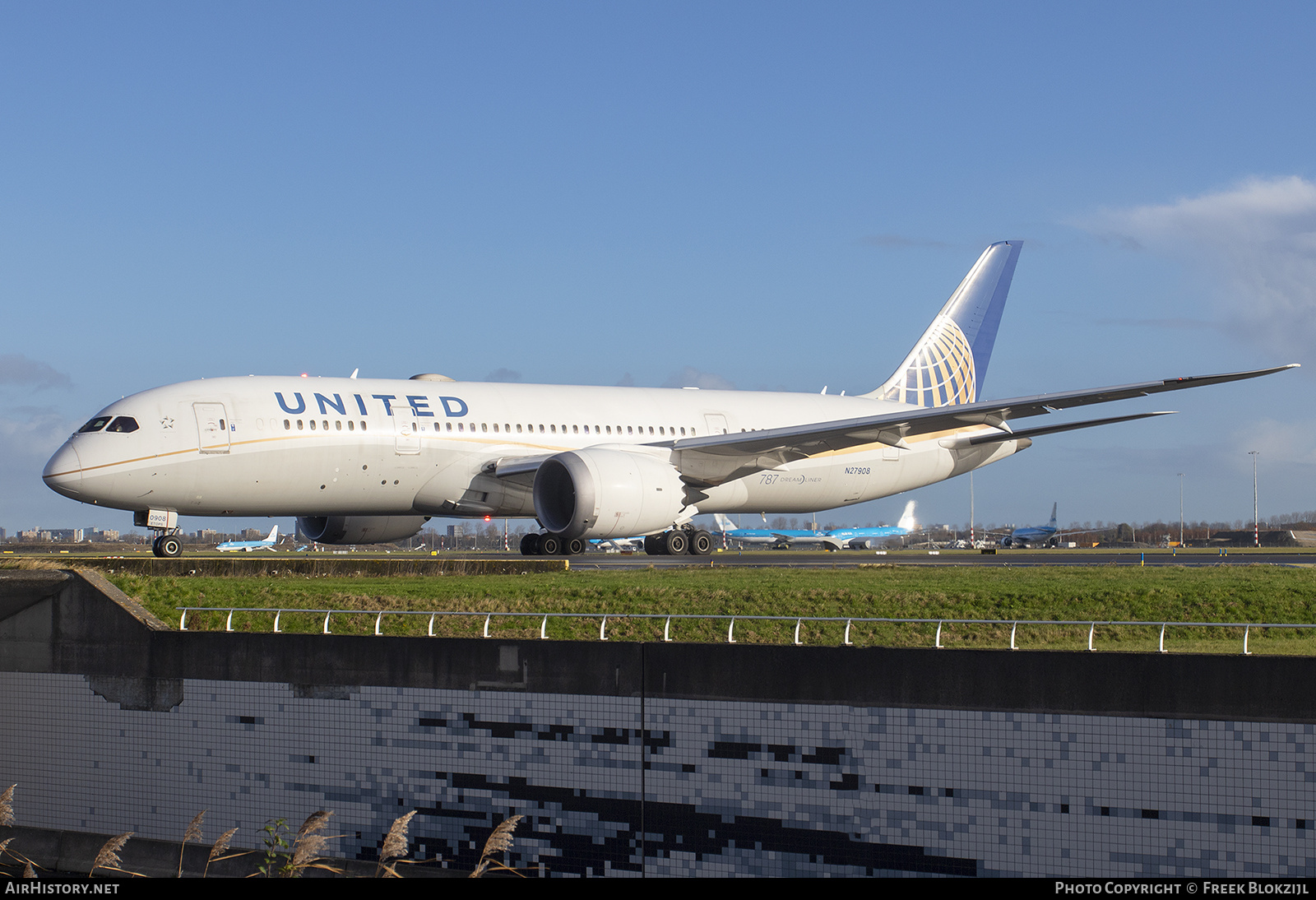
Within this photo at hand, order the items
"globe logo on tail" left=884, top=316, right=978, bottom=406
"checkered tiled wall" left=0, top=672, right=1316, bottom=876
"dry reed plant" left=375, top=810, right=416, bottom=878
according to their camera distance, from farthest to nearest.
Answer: "globe logo on tail" left=884, top=316, right=978, bottom=406, "dry reed plant" left=375, top=810, right=416, bottom=878, "checkered tiled wall" left=0, top=672, right=1316, bottom=876

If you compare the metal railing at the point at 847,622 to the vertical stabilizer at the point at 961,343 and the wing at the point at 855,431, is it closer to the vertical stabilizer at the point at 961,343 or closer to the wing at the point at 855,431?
the wing at the point at 855,431

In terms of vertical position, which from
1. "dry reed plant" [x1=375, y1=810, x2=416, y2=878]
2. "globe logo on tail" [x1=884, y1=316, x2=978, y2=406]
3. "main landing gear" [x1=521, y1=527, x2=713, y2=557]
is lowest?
"dry reed plant" [x1=375, y1=810, x2=416, y2=878]

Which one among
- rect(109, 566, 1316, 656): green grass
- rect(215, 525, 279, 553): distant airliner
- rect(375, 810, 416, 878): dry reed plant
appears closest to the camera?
rect(375, 810, 416, 878): dry reed plant

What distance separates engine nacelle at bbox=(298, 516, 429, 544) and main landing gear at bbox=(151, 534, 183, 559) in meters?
4.65

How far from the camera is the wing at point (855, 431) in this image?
27688 millimetres

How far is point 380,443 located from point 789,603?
12.4 meters

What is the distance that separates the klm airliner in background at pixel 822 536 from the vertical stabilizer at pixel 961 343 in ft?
198

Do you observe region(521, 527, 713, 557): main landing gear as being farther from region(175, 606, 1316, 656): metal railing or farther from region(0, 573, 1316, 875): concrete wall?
region(0, 573, 1316, 875): concrete wall

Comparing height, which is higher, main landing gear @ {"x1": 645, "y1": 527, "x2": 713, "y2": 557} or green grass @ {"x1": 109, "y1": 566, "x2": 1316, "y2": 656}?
main landing gear @ {"x1": 645, "y1": 527, "x2": 713, "y2": 557}

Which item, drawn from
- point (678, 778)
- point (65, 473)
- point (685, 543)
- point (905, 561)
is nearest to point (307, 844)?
point (678, 778)

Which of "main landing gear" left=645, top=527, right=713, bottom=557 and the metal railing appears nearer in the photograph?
the metal railing

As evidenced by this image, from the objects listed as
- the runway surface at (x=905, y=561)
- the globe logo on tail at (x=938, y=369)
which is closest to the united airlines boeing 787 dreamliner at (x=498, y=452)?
the runway surface at (x=905, y=561)

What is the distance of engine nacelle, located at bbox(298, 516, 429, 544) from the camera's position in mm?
30953

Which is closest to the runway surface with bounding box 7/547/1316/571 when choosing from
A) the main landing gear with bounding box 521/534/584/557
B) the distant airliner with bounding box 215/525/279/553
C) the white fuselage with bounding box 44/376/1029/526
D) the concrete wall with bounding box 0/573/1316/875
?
the main landing gear with bounding box 521/534/584/557
